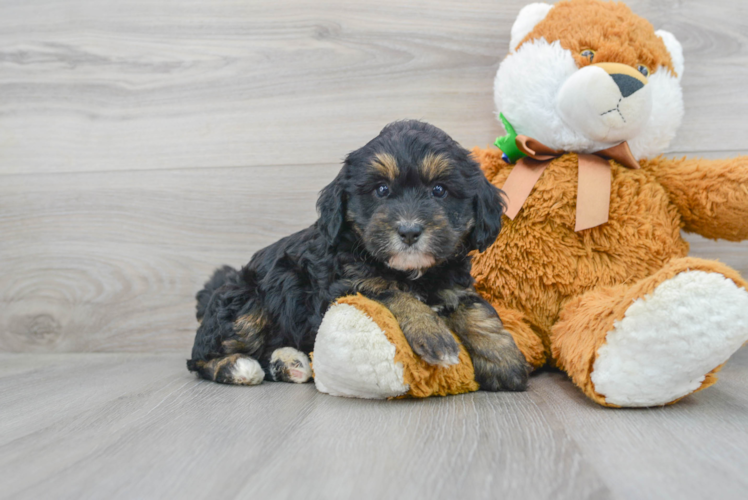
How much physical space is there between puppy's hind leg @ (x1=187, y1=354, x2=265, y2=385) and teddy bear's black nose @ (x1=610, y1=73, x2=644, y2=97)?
1.51m

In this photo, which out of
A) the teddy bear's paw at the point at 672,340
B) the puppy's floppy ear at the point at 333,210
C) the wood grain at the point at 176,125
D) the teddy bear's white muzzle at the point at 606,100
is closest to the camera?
the teddy bear's paw at the point at 672,340

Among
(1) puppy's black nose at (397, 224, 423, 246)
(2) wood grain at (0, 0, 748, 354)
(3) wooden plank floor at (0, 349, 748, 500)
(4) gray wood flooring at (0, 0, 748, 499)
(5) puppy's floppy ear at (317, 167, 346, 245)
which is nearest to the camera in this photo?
(3) wooden plank floor at (0, 349, 748, 500)

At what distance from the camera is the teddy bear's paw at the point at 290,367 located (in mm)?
1975

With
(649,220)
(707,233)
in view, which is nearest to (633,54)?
(649,220)

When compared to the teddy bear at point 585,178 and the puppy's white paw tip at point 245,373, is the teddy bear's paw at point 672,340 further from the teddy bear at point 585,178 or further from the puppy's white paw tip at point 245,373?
the puppy's white paw tip at point 245,373

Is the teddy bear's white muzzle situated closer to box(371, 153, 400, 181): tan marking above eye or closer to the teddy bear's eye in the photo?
the teddy bear's eye

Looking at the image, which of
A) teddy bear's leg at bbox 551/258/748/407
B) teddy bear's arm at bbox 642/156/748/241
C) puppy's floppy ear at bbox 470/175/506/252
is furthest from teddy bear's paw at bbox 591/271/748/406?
teddy bear's arm at bbox 642/156/748/241

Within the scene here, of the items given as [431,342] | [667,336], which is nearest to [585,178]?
[667,336]

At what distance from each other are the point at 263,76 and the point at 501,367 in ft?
5.77

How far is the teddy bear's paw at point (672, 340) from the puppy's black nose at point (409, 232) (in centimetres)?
58

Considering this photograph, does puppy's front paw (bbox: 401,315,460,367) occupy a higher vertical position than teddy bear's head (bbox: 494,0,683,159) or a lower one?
lower

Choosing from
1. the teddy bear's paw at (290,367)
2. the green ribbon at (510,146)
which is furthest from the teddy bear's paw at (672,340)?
the teddy bear's paw at (290,367)

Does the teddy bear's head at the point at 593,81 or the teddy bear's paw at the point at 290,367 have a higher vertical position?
the teddy bear's head at the point at 593,81

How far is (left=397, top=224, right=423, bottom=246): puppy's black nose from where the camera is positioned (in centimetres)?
151
